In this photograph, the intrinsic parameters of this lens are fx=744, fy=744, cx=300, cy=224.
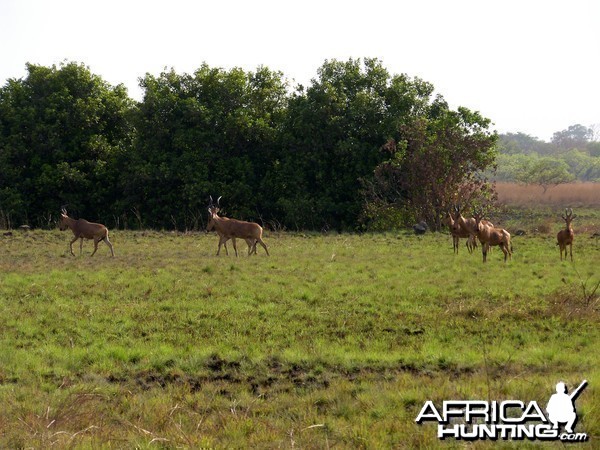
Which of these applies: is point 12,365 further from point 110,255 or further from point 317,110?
point 317,110

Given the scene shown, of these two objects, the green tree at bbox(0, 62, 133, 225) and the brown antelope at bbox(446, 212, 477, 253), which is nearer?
the brown antelope at bbox(446, 212, 477, 253)

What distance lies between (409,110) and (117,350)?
25.3 m

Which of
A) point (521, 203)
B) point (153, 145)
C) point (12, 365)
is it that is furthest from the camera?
point (521, 203)

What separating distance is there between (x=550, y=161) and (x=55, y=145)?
54.6m

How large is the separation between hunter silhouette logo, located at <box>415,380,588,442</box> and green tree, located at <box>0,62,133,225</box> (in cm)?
2983

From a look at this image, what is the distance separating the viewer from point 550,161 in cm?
7531

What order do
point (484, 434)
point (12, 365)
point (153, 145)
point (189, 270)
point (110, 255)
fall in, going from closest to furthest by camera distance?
point (484, 434) → point (12, 365) → point (189, 270) → point (110, 255) → point (153, 145)

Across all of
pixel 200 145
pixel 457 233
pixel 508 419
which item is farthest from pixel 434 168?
pixel 508 419

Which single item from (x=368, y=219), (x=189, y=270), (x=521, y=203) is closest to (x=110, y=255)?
(x=189, y=270)

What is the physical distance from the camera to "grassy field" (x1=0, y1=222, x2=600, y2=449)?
778cm

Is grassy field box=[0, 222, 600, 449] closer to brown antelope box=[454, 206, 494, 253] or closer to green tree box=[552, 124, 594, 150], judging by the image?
brown antelope box=[454, 206, 494, 253]

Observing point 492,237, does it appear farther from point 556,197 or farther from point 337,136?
point 556,197

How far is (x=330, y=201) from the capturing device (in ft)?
109

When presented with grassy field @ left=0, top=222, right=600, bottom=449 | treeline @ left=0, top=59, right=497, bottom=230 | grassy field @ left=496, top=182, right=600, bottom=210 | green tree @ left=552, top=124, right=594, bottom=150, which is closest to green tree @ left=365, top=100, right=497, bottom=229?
treeline @ left=0, top=59, right=497, bottom=230
